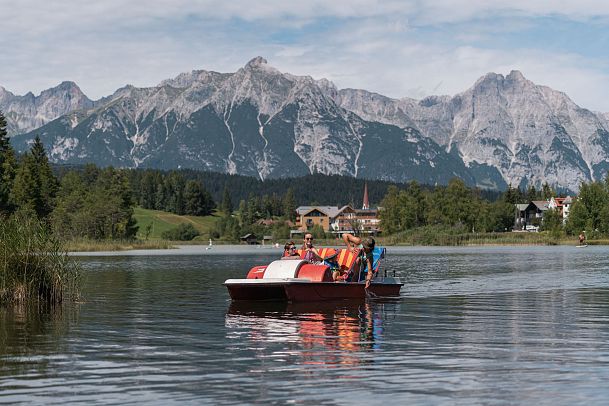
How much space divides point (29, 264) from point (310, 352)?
51.7 feet

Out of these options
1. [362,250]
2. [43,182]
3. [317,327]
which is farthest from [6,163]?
[317,327]

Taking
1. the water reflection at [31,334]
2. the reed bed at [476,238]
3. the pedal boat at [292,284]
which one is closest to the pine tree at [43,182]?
the reed bed at [476,238]

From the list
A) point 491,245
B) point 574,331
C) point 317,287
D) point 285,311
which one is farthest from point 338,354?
point 491,245

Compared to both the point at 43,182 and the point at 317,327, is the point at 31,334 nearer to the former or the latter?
the point at 317,327

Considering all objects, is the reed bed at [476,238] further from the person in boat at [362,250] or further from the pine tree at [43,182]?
the person in boat at [362,250]

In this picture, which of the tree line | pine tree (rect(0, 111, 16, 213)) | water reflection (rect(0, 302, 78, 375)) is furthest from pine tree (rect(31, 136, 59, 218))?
water reflection (rect(0, 302, 78, 375))

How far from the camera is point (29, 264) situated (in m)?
35.0

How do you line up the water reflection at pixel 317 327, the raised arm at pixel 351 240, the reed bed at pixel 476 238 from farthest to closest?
the reed bed at pixel 476 238, the raised arm at pixel 351 240, the water reflection at pixel 317 327

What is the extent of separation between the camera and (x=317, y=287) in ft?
126

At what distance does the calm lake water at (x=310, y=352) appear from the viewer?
700 inches

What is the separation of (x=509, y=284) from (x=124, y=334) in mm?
31427

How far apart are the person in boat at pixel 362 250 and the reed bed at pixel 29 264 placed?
12.2 metres

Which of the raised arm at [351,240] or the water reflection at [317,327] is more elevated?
the raised arm at [351,240]

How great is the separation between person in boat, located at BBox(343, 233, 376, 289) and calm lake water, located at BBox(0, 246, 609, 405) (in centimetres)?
166
